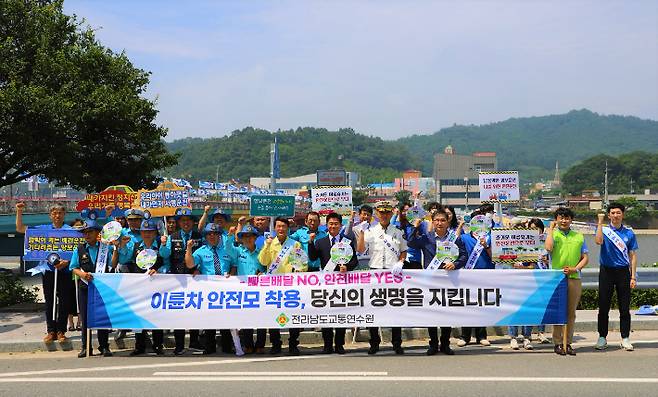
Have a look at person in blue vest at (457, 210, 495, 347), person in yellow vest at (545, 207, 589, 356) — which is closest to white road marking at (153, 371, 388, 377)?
person in blue vest at (457, 210, 495, 347)

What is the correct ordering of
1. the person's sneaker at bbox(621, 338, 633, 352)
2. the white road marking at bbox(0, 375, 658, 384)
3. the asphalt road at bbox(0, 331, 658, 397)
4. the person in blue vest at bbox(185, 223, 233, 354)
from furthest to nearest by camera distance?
the person in blue vest at bbox(185, 223, 233, 354) < the person's sneaker at bbox(621, 338, 633, 352) < the white road marking at bbox(0, 375, 658, 384) < the asphalt road at bbox(0, 331, 658, 397)

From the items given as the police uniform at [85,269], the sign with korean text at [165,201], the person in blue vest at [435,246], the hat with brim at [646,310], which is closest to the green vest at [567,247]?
the person in blue vest at [435,246]

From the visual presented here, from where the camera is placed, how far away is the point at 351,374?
7.67m

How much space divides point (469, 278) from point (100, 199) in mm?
6820

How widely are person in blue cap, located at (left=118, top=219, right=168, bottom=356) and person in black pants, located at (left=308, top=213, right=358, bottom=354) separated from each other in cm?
193

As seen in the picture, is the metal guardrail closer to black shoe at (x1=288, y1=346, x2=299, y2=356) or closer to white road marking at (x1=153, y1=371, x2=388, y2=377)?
black shoe at (x1=288, y1=346, x2=299, y2=356)

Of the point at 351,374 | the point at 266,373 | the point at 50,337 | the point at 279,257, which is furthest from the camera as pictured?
the point at 50,337

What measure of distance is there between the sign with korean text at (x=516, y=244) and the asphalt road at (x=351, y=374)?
119cm

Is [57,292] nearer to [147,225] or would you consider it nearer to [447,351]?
[147,225]

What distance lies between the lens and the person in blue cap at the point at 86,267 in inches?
362

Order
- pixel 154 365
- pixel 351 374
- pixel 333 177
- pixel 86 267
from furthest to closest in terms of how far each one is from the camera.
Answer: pixel 333 177 → pixel 86 267 → pixel 154 365 → pixel 351 374

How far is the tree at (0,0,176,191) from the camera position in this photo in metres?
12.5

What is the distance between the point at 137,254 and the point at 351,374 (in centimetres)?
329

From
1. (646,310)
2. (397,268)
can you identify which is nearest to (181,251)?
(397,268)
